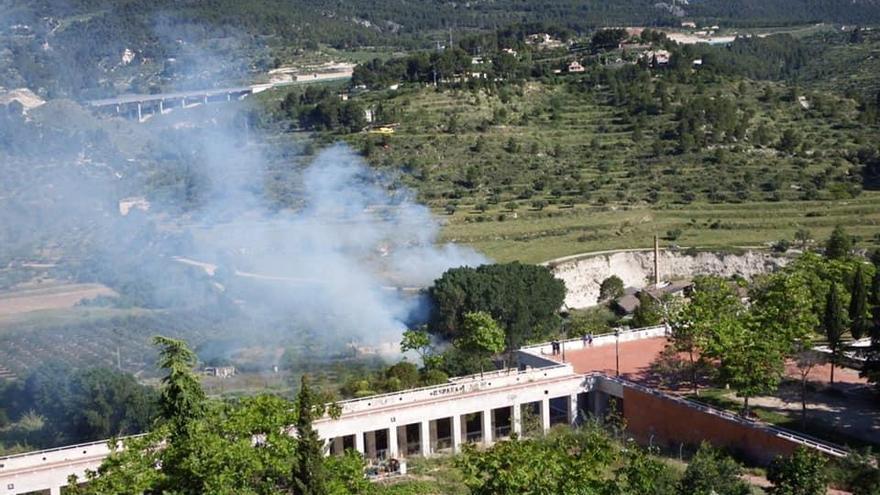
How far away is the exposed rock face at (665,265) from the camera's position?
148ft

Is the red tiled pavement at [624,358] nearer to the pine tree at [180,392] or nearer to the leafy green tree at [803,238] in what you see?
the pine tree at [180,392]

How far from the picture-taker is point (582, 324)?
35.6m

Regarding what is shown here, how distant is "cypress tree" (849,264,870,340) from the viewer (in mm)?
29641

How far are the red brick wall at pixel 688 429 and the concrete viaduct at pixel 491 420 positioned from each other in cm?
2

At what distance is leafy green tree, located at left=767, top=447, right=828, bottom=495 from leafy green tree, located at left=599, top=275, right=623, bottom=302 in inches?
828

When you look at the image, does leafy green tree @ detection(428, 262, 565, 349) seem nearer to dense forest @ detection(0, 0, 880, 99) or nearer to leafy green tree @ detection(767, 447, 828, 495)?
leafy green tree @ detection(767, 447, 828, 495)

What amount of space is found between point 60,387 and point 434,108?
39.2 m

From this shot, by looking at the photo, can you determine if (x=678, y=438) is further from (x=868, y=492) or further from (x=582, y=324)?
(x=582, y=324)

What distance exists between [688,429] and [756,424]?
1.90 m

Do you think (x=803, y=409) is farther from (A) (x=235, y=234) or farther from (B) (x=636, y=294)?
(A) (x=235, y=234)

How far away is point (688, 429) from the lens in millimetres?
25656

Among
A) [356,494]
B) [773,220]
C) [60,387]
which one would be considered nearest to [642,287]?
[773,220]

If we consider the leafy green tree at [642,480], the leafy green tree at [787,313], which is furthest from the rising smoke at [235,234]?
the leafy green tree at [642,480]

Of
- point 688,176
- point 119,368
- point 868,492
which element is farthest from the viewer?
point 688,176
